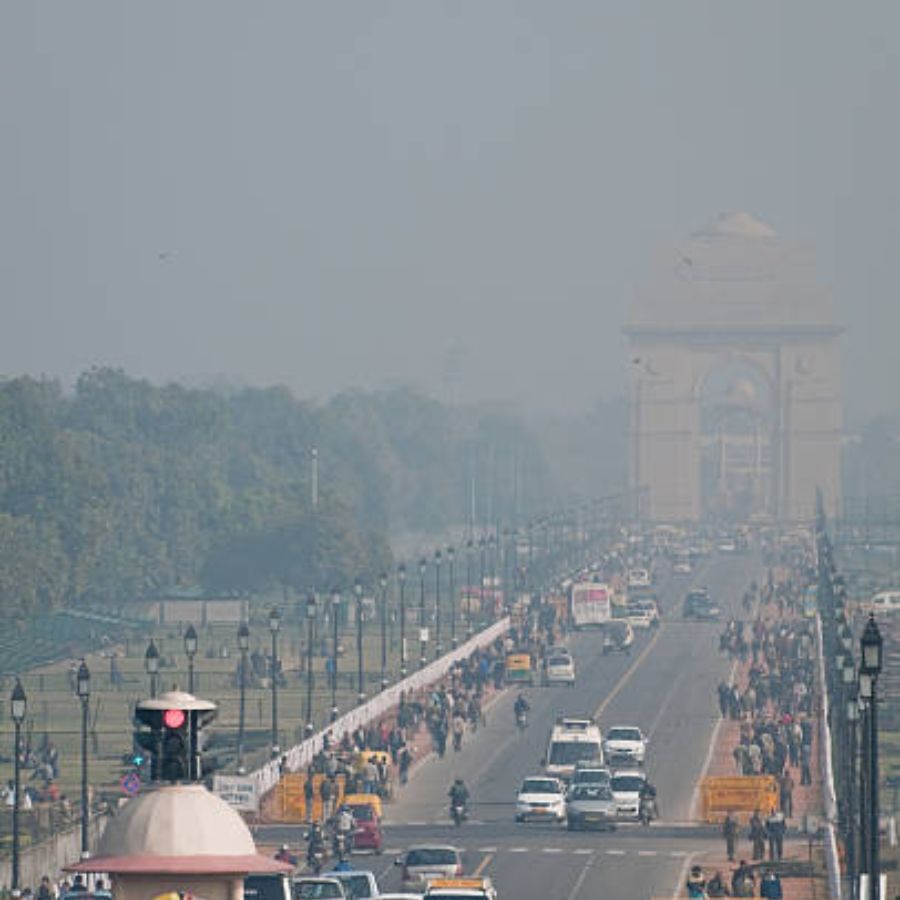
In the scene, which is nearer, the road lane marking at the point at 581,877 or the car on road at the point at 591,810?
the road lane marking at the point at 581,877

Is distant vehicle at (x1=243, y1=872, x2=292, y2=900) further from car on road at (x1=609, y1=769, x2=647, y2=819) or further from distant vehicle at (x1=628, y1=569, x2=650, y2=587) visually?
distant vehicle at (x1=628, y1=569, x2=650, y2=587)

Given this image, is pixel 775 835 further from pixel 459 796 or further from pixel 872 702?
pixel 872 702

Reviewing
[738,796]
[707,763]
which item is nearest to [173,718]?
[738,796]

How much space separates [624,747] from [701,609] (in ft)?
156

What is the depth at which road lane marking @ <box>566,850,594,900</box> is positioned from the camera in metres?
41.7

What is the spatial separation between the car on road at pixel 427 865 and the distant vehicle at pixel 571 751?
16.4 m

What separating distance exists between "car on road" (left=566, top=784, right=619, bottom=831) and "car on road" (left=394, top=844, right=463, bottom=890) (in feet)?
31.1

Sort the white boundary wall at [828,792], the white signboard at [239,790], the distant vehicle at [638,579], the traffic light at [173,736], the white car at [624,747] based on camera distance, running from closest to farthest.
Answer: the traffic light at [173,736], the white boundary wall at [828,792], the white signboard at [239,790], the white car at [624,747], the distant vehicle at [638,579]

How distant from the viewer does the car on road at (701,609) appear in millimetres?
109812

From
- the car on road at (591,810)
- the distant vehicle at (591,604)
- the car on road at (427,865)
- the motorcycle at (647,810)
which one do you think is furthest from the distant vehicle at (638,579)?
the car on road at (427,865)

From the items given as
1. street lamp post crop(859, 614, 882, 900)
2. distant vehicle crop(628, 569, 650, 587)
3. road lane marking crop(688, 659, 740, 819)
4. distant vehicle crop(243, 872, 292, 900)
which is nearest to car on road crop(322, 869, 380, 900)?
distant vehicle crop(243, 872, 292, 900)

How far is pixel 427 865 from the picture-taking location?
41.8 meters

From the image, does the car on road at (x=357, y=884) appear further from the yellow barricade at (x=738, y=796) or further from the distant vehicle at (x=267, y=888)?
the yellow barricade at (x=738, y=796)

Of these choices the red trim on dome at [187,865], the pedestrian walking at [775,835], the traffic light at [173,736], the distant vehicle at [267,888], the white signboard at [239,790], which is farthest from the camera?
the white signboard at [239,790]
